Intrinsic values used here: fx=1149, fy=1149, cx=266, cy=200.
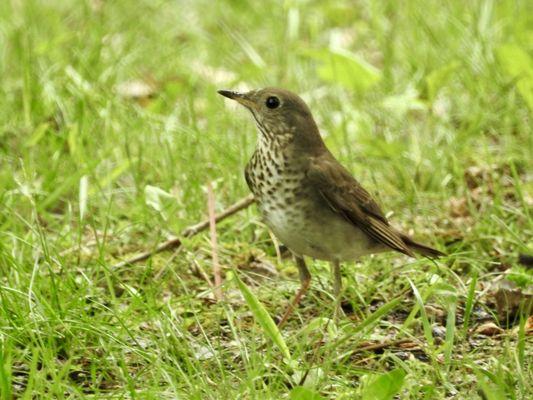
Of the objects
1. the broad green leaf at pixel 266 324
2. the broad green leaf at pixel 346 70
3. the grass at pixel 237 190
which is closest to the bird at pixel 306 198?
the grass at pixel 237 190

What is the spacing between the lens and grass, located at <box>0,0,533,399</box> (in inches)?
153

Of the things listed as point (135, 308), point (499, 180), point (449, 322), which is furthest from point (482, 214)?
point (135, 308)

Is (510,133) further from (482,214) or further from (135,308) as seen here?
(135,308)

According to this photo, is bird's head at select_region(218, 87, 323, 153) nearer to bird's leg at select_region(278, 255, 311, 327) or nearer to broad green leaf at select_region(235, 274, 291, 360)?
bird's leg at select_region(278, 255, 311, 327)

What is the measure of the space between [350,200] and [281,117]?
464mm

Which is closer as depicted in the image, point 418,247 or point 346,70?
point 418,247

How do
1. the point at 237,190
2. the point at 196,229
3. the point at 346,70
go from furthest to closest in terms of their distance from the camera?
the point at 346,70, the point at 237,190, the point at 196,229

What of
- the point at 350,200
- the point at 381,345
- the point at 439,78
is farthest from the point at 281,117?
the point at 439,78

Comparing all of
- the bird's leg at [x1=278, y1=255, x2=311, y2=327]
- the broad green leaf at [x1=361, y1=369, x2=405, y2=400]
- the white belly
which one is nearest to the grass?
the broad green leaf at [x1=361, y1=369, x2=405, y2=400]

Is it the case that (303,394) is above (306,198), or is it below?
below

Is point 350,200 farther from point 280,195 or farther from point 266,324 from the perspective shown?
point 266,324

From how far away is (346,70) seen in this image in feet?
20.9

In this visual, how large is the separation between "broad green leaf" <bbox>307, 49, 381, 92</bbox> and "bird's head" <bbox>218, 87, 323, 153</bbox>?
1.50 m

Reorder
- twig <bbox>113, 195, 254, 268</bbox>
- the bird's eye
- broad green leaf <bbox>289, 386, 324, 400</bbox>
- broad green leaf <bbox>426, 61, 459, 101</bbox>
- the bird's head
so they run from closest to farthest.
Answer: broad green leaf <bbox>289, 386, 324, 400</bbox> < the bird's head < the bird's eye < twig <bbox>113, 195, 254, 268</bbox> < broad green leaf <bbox>426, 61, 459, 101</bbox>
